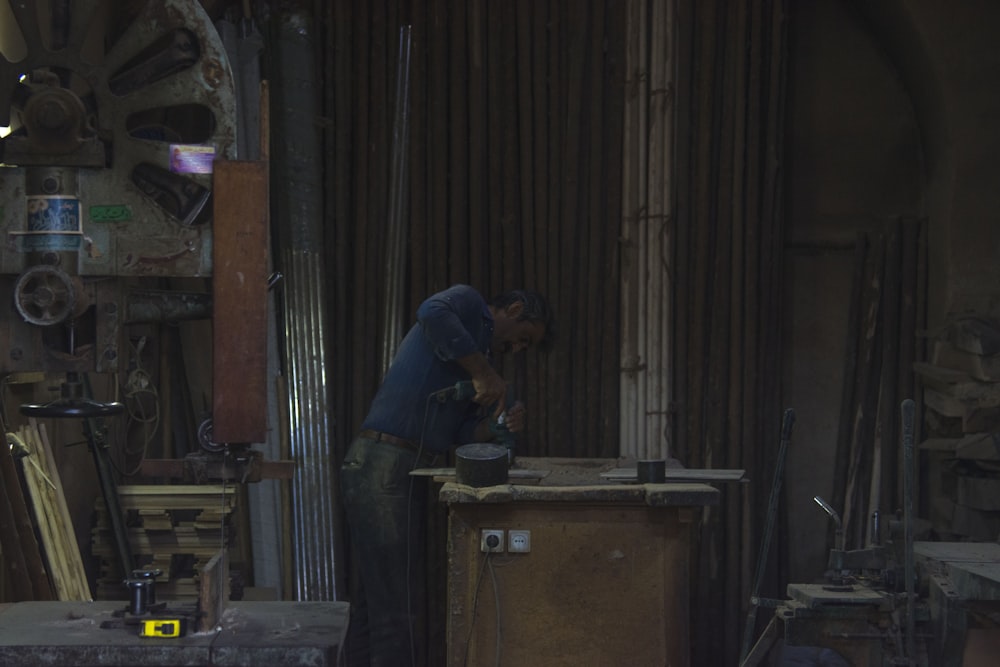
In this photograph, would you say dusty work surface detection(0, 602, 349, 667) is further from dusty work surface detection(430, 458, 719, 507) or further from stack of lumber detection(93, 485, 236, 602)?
stack of lumber detection(93, 485, 236, 602)

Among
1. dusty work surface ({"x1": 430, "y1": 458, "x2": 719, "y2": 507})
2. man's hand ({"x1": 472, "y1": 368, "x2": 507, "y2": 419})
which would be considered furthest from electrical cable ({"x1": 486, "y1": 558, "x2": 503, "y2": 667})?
man's hand ({"x1": 472, "y1": 368, "x2": 507, "y2": 419})

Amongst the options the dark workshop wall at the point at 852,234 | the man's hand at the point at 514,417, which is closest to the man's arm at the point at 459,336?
the man's hand at the point at 514,417

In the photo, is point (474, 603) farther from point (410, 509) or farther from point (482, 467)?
point (410, 509)

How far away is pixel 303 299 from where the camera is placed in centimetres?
624

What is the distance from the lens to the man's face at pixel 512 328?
551 cm

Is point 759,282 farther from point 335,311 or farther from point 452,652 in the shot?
point 452,652

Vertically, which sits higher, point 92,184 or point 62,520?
point 92,184

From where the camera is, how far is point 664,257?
20.6ft

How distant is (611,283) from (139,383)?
9.41 ft

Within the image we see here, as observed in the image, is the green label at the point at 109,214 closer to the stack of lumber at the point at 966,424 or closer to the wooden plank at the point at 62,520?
the wooden plank at the point at 62,520

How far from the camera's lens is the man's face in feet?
18.1

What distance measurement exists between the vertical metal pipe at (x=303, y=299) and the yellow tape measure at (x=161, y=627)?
2999 mm

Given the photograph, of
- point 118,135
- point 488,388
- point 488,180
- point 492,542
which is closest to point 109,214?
point 118,135

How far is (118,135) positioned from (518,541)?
6.95 ft
